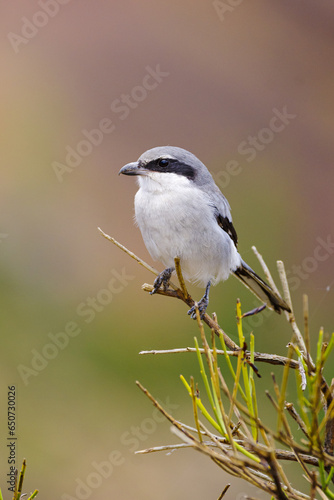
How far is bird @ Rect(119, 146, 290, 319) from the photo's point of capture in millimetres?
1917

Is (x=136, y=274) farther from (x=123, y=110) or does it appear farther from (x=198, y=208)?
(x=198, y=208)

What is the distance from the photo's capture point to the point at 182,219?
1.94m

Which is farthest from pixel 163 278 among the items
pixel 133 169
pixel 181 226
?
pixel 133 169

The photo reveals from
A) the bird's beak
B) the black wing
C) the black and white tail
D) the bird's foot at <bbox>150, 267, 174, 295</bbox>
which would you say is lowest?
the black and white tail

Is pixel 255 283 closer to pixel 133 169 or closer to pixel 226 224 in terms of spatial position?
pixel 226 224

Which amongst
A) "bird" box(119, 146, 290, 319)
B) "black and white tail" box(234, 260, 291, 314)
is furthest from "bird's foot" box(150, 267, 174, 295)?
"black and white tail" box(234, 260, 291, 314)

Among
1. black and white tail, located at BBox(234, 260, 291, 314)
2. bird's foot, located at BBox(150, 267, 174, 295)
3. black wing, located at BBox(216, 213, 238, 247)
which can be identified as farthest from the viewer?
black wing, located at BBox(216, 213, 238, 247)

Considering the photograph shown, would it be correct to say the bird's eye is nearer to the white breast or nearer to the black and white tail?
the white breast

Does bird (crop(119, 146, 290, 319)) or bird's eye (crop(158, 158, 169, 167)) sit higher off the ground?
bird's eye (crop(158, 158, 169, 167))

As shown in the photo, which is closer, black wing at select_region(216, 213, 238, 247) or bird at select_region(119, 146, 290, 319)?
bird at select_region(119, 146, 290, 319)

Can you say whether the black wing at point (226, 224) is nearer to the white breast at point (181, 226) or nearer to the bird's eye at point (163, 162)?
the white breast at point (181, 226)

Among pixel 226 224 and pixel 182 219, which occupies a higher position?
pixel 182 219

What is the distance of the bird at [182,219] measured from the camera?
1917 millimetres

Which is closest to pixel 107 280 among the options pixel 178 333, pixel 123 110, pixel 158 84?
pixel 178 333
